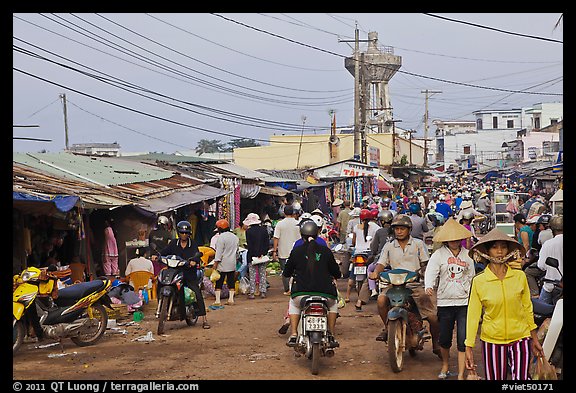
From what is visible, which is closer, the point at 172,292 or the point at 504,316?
the point at 504,316

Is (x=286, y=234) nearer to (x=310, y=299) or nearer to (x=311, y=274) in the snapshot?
(x=311, y=274)

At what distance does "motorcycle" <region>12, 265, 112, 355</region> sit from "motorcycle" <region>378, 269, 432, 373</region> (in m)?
4.15

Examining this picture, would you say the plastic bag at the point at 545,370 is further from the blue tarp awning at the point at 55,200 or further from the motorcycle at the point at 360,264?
the motorcycle at the point at 360,264

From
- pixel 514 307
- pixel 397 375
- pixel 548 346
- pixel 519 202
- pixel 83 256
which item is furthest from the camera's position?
pixel 519 202

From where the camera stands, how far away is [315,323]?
8.72 meters

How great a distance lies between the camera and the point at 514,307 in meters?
6.43

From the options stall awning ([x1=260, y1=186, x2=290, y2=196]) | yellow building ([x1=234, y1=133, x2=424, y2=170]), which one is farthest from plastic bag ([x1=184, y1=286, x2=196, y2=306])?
yellow building ([x1=234, y1=133, x2=424, y2=170])

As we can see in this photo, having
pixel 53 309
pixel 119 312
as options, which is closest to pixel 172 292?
pixel 53 309

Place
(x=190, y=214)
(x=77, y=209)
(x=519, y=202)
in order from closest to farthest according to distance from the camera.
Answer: (x=77, y=209) < (x=190, y=214) < (x=519, y=202)

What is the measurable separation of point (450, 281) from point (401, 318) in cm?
85

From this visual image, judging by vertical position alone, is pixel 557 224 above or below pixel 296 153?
below

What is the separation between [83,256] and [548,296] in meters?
8.89

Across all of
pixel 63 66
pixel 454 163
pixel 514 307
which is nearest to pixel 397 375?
pixel 514 307
